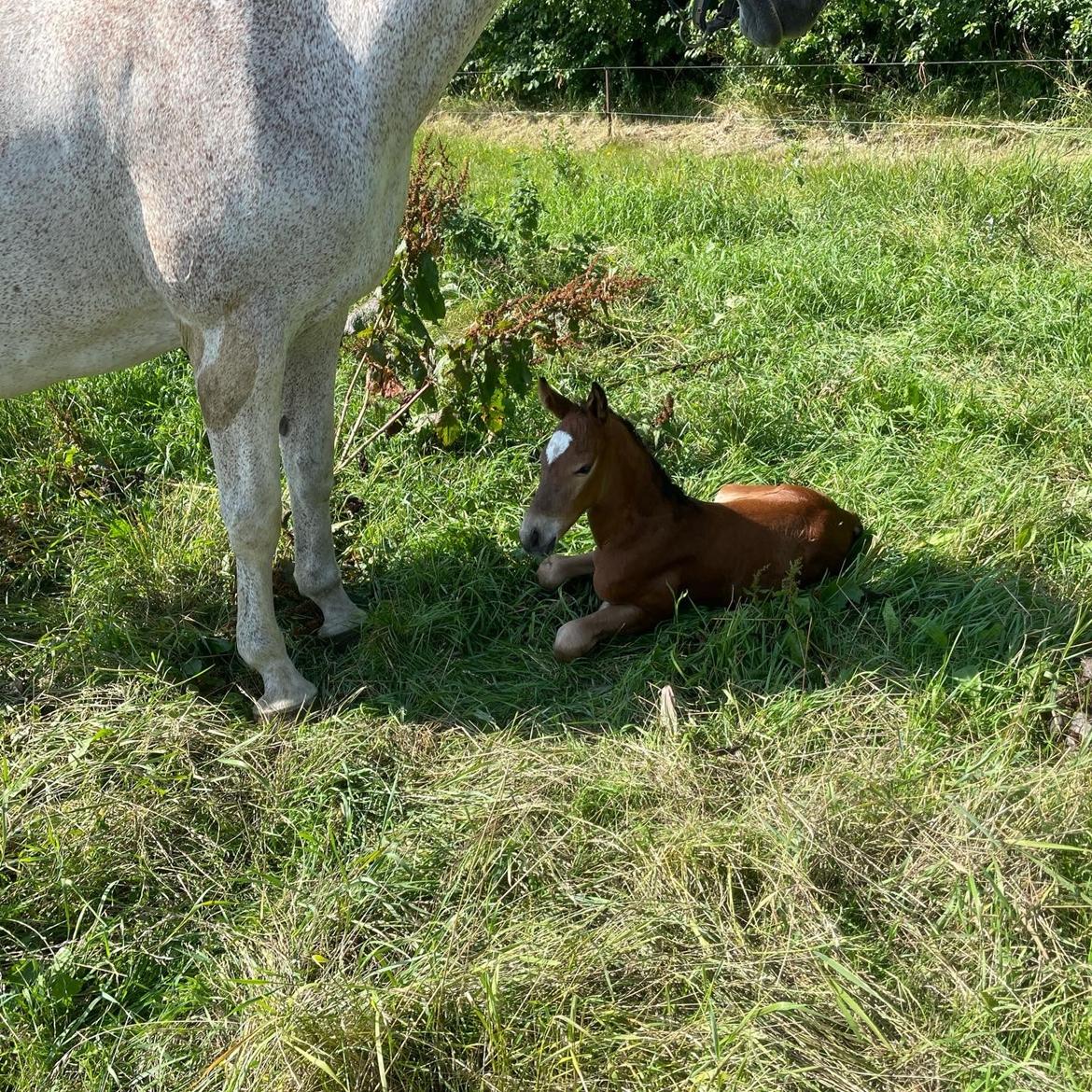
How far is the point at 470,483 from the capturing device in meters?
4.22

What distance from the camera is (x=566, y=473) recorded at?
316cm

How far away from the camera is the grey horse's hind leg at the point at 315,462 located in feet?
10.5

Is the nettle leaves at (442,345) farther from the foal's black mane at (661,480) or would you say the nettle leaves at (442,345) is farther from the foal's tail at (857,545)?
the foal's tail at (857,545)

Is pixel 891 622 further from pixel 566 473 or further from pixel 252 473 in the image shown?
pixel 252 473

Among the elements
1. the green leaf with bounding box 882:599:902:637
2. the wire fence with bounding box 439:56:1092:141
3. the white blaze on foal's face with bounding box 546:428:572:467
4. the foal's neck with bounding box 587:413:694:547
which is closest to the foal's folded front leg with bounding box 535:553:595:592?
the foal's neck with bounding box 587:413:694:547

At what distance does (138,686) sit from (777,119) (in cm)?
1155

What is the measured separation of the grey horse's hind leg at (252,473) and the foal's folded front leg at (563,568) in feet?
3.01

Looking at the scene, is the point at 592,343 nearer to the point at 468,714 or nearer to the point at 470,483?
the point at 470,483

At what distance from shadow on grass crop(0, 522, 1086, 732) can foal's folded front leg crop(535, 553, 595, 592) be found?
5cm

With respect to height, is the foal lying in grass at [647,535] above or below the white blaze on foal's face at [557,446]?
below

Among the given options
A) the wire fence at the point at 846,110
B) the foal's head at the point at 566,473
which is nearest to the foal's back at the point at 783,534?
the foal's head at the point at 566,473

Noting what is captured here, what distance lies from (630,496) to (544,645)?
1.97 ft

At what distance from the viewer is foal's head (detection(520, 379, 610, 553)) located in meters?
3.15

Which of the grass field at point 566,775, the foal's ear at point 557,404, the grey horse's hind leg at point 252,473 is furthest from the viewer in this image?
the foal's ear at point 557,404
